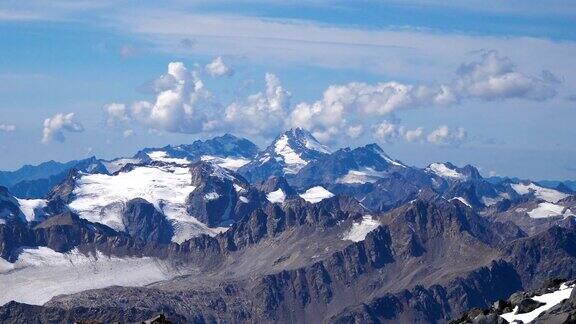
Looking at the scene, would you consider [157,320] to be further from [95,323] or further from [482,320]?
[482,320]

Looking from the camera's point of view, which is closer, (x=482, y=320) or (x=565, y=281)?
(x=482, y=320)

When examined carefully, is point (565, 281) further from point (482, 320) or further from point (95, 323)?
point (95, 323)

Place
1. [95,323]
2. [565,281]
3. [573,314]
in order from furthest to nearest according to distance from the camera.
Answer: [565,281], [95,323], [573,314]

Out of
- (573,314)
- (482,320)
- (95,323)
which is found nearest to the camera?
(573,314)

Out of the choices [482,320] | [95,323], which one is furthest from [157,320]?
[482,320]

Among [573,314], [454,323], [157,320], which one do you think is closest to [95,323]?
[157,320]

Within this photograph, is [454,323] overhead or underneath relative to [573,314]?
underneath
